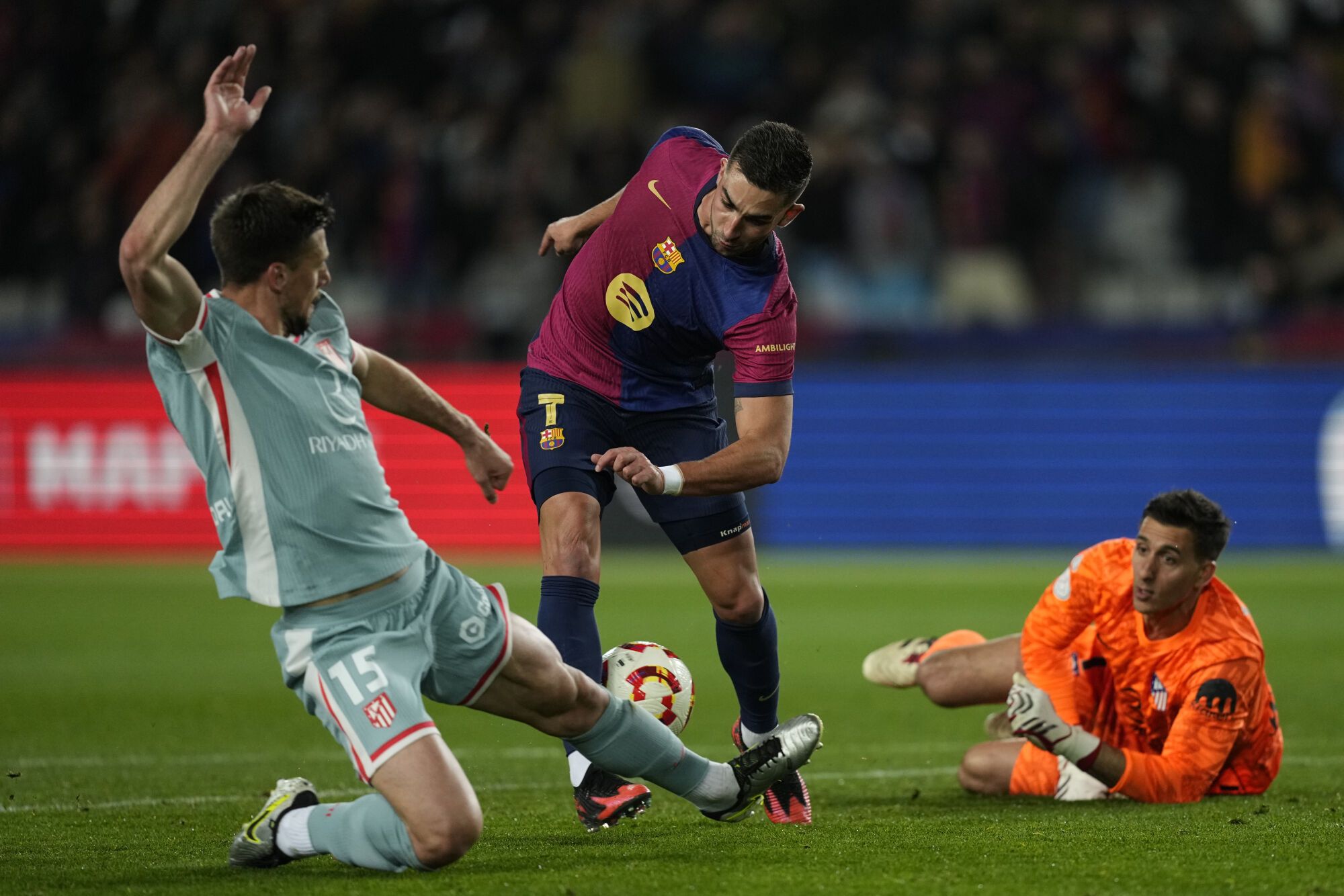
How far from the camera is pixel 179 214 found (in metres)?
3.91

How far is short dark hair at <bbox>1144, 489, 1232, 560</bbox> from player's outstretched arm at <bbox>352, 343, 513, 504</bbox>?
2.17m

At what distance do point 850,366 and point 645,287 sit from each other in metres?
8.46

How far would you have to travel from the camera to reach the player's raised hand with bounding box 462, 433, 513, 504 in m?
4.77

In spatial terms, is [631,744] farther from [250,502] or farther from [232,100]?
[232,100]

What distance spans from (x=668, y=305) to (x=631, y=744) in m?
1.56

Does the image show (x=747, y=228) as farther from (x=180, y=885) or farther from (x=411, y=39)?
(x=411, y=39)

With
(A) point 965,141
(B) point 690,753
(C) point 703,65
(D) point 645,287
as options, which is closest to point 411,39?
(C) point 703,65

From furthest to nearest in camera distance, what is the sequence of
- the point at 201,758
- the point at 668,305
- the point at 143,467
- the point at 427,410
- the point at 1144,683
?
the point at 143,467 → the point at 201,758 → the point at 1144,683 → the point at 668,305 → the point at 427,410

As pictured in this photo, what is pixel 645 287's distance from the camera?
5555 mm

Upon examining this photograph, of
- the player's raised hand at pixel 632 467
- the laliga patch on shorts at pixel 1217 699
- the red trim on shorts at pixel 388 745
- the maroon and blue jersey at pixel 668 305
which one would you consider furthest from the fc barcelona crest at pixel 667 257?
the laliga patch on shorts at pixel 1217 699

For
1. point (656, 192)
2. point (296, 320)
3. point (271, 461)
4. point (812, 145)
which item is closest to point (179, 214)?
point (296, 320)

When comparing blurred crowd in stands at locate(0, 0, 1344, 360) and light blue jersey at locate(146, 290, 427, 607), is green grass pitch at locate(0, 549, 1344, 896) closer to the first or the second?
light blue jersey at locate(146, 290, 427, 607)

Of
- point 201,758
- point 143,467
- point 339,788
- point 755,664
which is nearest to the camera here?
point 755,664

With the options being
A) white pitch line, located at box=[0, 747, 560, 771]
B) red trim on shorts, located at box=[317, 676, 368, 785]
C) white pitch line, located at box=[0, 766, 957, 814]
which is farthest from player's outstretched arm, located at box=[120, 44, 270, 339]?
white pitch line, located at box=[0, 747, 560, 771]
